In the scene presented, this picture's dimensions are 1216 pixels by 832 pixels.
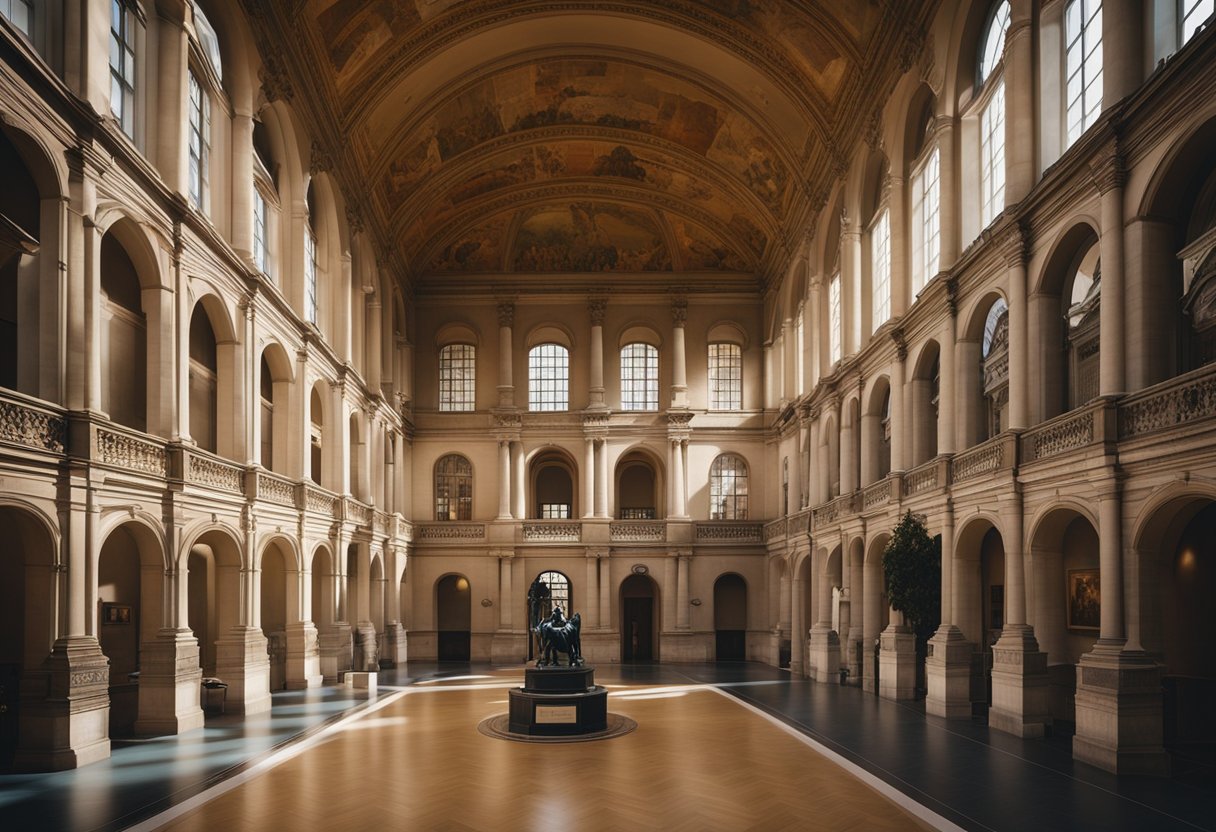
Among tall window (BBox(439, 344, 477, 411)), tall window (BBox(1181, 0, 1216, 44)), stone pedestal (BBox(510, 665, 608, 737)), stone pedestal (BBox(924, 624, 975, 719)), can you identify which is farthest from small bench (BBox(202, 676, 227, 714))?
tall window (BBox(439, 344, 477, 411))

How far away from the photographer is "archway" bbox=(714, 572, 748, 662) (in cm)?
4069

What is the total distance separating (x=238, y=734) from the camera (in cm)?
1778

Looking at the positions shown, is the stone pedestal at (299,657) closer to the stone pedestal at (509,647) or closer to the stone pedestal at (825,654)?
the stone pedestal at (509,647)

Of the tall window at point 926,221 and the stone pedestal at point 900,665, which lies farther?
the tall window at point 926,221

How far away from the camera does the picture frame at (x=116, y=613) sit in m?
19.4

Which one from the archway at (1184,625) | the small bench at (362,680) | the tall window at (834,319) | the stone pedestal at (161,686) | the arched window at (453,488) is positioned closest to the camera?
the archway at (1184,625)

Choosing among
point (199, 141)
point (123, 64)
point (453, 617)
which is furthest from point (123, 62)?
point (453, 617)

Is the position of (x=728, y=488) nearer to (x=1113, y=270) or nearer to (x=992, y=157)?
(x=992, y=157)

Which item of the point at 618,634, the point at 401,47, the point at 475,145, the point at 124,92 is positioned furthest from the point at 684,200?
the point at 124,92

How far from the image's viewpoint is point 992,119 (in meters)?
20.6

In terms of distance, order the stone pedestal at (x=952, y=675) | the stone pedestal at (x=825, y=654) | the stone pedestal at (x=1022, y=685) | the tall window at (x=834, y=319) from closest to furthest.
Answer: the stone pedestal at (x=1022, y=685) < the stone pedestal at (x=952, y=675) < the stone pedestal at (x=825, y=654) < the tall window at (x=834, y=319)

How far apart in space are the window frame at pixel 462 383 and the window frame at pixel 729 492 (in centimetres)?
1124

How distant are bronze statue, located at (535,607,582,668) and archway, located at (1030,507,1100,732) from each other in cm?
A: 914

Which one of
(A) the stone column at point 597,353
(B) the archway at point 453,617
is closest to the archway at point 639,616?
(B) the archway at point 453,617
